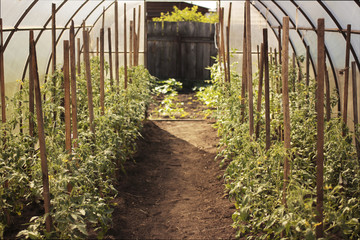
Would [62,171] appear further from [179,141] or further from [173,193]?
[179,141]

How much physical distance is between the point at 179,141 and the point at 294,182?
4536 millimetres

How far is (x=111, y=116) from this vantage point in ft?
14.7

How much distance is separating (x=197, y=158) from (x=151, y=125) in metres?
1.95

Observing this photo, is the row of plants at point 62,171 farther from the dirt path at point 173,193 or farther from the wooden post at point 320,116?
the wooden post at point 320,116

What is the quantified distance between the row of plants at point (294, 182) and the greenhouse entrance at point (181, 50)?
23.4 ft

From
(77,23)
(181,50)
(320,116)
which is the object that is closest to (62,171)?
(320,116)

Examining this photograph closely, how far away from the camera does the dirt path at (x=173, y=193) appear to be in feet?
13.6

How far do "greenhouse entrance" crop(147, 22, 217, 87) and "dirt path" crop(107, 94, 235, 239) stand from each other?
211 inches

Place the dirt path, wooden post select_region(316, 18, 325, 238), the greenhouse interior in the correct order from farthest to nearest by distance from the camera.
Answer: the dirt path, the greenhouse interior, wooden post select_region(316, 18, 325, 238)

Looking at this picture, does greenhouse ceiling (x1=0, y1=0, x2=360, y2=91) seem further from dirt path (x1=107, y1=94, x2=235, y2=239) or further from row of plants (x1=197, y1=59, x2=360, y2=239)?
dirt path (x1=107, y1=94, x2=235, y2=239)

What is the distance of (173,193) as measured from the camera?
5.20 meters

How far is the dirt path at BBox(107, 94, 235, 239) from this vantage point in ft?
13.6

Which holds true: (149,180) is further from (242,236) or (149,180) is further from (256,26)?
(256,26)

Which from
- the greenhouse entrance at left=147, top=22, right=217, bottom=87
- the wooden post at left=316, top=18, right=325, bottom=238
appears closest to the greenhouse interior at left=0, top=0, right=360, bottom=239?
the wooden post at left=316, top=18, right=325, bottom=238
